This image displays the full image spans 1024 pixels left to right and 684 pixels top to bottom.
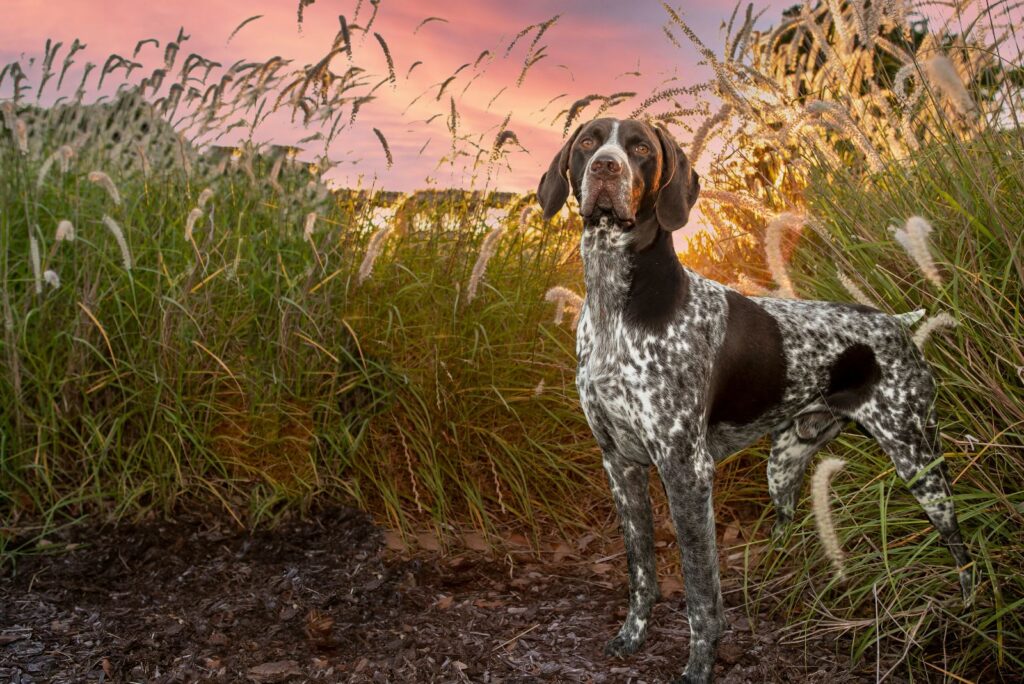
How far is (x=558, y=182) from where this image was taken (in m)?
3.35

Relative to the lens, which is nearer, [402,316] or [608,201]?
[608,201]

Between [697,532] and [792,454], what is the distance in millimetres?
814

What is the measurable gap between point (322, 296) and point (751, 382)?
7.89 ft

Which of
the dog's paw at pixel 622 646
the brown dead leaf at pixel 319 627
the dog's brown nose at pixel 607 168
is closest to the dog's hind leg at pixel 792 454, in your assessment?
the dog's paw at pixel 622 646

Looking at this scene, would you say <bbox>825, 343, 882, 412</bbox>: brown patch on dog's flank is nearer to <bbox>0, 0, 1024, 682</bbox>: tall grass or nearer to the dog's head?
<bbox>0, 0, 1024, 682</bbox>: tall grass

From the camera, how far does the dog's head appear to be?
301 centimetres

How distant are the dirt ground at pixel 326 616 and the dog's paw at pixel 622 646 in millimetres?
30

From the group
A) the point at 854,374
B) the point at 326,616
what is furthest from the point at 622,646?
the point at 854,374

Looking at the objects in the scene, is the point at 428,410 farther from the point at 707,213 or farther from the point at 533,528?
the point at 707,213

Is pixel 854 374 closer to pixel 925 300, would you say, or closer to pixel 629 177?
pixel 925 300

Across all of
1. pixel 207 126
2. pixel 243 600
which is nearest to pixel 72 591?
pixel 243 600

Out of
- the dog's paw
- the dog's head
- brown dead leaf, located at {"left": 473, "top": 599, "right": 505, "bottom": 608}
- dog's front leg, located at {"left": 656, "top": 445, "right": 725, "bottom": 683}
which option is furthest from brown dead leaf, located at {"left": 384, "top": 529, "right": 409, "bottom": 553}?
the dog's head

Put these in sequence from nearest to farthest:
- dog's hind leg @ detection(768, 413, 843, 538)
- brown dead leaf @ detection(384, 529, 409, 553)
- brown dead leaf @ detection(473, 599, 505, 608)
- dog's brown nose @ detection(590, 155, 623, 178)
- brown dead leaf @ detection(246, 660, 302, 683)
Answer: dog's brown nose @ detection(590, 155, 623, 178) < brown dead leaf @ detection(246, 660, 302, 683) < dog's hind leg @ detection(768, 413, 843, 538) < brown dead leaf @ detection(473, 599, 505, 608) < brown dead leaf @ detection(384, 529, 409, 553)

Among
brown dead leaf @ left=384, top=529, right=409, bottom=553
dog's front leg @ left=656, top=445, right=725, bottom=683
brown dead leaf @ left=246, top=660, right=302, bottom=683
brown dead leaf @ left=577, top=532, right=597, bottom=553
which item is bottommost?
brown dead leaf @ left=246, top=660, right=302, bottom=683
